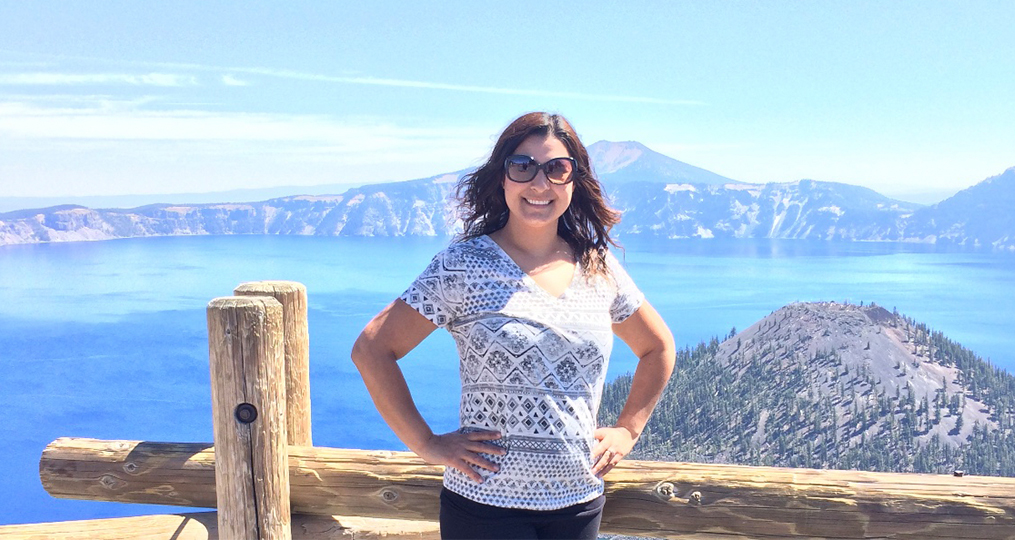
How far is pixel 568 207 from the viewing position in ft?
8.52

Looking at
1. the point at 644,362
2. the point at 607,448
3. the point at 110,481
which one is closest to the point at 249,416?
the point at 110,481

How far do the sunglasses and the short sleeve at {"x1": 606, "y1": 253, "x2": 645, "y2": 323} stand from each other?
33cm

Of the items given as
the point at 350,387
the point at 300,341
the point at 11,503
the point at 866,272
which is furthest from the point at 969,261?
the point at 300,341

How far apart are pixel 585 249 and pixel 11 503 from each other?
3448 inches

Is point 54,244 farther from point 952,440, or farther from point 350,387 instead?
point 952,440

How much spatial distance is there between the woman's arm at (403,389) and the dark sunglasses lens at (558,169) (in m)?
0.55

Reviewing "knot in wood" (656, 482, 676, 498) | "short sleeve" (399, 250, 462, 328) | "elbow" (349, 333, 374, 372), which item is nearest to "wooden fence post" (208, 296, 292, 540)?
"elbow" (349, 333, 374, 372)

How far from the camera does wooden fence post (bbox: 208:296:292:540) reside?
105 inches

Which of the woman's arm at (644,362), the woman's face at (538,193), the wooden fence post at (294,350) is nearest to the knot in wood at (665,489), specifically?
the woman's arm at (644,362)

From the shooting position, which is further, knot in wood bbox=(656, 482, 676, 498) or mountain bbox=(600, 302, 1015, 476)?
mountain bbox=(600, 302, 1015, 476)

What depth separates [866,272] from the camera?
530 ft

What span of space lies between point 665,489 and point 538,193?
1.19 meters

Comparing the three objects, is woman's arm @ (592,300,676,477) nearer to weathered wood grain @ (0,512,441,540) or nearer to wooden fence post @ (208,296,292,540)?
wooden fence post @ (208,296,292,540)

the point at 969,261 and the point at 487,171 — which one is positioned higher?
the point at 487,171
